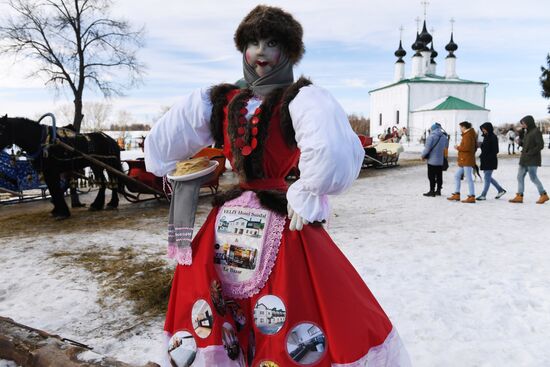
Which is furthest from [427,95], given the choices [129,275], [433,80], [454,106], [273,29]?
[273,29]

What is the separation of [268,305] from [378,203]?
7.98 m

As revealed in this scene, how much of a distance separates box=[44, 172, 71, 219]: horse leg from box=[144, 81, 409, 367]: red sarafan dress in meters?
6.71

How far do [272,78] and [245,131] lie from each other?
33cm

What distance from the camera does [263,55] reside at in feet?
6.89

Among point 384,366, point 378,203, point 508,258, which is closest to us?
point 384,366

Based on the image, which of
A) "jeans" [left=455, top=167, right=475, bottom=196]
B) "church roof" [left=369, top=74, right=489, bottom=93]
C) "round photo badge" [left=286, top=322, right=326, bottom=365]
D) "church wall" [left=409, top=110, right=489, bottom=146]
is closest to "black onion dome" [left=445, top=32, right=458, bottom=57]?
"church roof" [left=369, top=74, right=489, bottom=93]

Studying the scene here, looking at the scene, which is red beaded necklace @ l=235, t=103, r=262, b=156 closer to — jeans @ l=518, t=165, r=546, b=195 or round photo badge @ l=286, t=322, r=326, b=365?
round photo badge @ l=286, t=322, r=326, b=365

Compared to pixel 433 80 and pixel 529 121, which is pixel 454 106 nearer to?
pixel 433 80

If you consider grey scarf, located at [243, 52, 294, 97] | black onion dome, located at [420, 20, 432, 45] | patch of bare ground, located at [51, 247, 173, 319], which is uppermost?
black onion dome, located at [420, 20, 432, 45]

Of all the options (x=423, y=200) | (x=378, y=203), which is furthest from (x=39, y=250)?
(x=423, y=200)

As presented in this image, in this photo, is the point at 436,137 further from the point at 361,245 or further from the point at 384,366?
the point at 384,366

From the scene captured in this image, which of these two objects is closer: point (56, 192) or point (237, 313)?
point (237, 313)

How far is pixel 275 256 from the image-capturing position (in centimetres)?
195

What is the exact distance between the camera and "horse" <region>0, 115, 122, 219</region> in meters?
7.36
